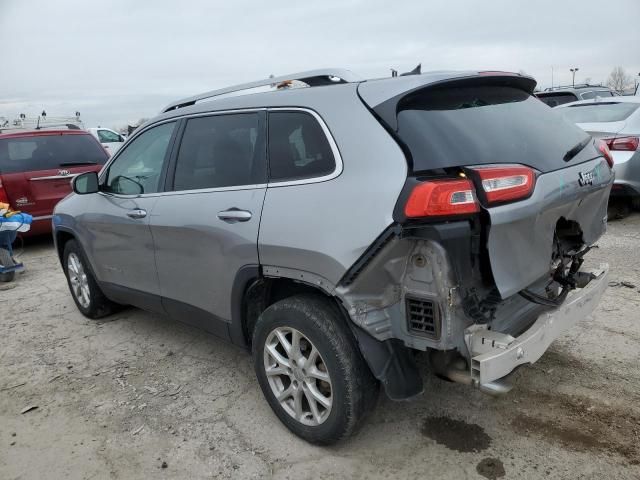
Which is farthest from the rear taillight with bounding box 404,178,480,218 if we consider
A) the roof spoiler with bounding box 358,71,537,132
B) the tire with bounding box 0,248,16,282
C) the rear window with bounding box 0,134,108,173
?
the rear window with bounding box 0,134,108,173

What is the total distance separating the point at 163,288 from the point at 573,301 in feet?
8.43

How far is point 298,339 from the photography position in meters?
2.66

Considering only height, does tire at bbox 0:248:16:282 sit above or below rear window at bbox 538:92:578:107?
below

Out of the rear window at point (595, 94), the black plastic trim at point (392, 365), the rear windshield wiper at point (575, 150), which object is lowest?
the black plastic trim at point (392, 365)

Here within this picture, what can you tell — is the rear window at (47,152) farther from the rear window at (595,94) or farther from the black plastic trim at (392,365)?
the rear window at (595,94)

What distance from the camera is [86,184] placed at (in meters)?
4.09

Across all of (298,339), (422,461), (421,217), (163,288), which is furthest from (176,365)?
(421,217)

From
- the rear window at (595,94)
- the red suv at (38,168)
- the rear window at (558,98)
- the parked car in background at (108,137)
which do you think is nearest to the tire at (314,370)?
the red suv at (38,168)

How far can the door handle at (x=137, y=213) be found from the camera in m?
3.58

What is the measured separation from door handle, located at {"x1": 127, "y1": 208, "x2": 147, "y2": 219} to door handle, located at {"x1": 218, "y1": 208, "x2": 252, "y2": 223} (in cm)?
91

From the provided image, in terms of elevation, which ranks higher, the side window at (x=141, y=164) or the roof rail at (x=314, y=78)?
the roof rail at (x=314, y=78)

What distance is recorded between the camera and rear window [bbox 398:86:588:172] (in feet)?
7.36

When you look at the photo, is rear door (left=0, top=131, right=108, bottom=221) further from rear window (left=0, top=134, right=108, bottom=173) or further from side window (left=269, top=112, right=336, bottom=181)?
side window (left=269, top=112, right=336, bottom=181)

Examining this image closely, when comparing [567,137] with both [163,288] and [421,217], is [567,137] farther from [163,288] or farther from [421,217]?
[163,288]
